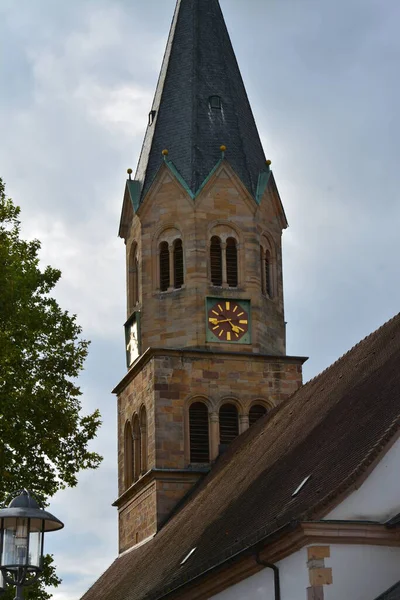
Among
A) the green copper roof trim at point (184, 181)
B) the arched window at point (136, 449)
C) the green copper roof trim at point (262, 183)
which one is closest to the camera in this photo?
the arched window at point (136, 449)

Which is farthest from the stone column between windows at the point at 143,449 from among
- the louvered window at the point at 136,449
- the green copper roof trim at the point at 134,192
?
the green copper roof trim at the point at 134,192

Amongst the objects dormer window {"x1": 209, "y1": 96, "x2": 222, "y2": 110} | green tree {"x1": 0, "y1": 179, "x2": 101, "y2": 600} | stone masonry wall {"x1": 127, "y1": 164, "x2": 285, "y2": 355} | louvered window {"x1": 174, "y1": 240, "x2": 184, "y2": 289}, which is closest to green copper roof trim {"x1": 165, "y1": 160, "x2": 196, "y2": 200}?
stone masonry wall {"x1": 127, "y1": 164, "x2": 285, "y2": 355}

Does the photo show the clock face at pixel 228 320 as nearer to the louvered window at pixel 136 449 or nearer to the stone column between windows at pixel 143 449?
the stone column between windows at pixel 143 449

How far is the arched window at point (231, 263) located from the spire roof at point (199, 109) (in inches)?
67.4

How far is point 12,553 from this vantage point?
48.8ft

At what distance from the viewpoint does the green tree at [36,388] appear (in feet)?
73.8

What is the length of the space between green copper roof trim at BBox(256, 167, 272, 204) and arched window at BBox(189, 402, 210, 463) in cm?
622

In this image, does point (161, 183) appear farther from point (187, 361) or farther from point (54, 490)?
point (54, 490)

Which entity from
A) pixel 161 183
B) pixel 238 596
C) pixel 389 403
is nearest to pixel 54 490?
pixel 238 596

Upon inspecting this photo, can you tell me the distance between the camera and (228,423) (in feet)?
113

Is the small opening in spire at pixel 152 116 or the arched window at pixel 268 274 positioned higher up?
the small opening in spire at pixel 152 116

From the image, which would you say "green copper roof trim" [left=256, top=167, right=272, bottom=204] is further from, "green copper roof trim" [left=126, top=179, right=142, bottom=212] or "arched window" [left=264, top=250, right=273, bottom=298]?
"green copper roof trim" [left=126, top=179, right=142, bottom=212]

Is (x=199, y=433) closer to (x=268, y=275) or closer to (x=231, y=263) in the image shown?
(x=231, y=263)

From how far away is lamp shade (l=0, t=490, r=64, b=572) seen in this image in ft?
48.7
